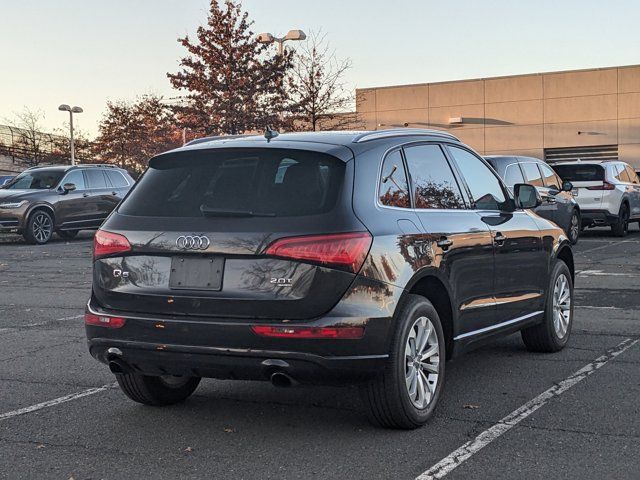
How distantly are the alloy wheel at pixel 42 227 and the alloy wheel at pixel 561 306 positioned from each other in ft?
53.4

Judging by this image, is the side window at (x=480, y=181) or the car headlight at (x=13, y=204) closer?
the side window at (x=480, y=181)

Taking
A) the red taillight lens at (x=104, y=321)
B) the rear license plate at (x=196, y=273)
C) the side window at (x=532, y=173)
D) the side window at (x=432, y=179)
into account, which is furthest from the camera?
the side window at (x=532, y=173)

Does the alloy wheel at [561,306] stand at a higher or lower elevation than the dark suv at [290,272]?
lower

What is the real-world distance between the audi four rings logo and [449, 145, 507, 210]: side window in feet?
6.99

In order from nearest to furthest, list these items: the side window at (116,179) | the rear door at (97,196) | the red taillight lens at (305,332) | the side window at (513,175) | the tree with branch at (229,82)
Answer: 1. the red taillight lens at (305,332)
2. the side window at (513,175)
3. the rear door at (97,196)
4. the side window at (116,179)
5. the tree with branch at (229,82)

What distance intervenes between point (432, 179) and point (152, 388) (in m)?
2.17

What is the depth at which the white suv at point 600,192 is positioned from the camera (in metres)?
19.8

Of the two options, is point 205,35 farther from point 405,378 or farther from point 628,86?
point 405,378

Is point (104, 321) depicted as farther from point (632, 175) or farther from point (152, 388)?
point (632, 175)

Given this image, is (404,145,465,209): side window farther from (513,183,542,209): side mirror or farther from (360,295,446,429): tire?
(513,183,542,209): side mirror

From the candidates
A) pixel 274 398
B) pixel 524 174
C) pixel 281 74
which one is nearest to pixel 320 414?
pixel 274 398

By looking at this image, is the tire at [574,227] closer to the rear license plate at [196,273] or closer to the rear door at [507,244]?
the rear door at [507,244]

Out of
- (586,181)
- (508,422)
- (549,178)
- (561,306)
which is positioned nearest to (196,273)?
(508,422)

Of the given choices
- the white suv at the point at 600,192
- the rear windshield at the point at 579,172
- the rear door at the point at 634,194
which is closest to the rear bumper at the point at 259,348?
the white suv at the point at 600,192
